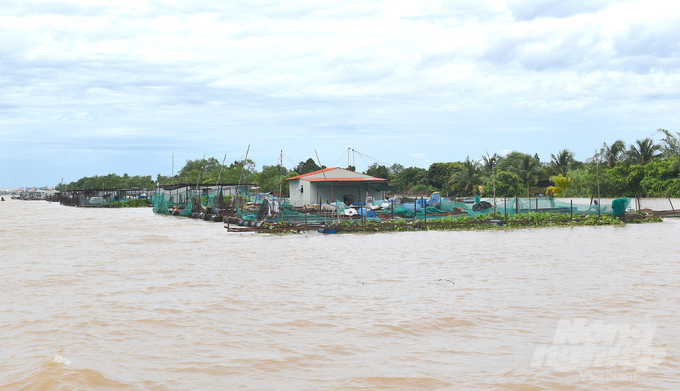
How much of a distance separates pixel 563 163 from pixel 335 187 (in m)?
28.4

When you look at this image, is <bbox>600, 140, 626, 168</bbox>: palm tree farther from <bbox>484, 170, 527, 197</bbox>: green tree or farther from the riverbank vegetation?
the riverbank vegetation

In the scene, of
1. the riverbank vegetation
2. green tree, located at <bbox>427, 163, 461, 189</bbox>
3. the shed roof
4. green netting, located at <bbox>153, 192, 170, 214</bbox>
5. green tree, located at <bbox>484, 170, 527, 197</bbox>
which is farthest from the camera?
green tree, located at <bbox>427, 163, 461, 189</bbox>

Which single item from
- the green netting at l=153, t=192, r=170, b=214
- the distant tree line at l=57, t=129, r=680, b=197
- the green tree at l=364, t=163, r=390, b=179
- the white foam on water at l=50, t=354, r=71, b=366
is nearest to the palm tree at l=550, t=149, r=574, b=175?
the distant tree line at l=57, t=129, r=680, b=197

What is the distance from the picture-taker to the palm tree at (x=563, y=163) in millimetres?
53406

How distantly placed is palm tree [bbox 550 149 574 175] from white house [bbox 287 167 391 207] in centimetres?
2378

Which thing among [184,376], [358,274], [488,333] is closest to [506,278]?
[358,274]

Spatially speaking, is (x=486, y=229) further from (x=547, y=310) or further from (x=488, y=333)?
(x=488, y=333)

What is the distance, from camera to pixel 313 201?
37156 millimetres

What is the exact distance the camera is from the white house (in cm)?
3719

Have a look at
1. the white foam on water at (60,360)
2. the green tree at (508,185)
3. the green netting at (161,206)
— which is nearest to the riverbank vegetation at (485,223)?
the white foam on water at (60,360)

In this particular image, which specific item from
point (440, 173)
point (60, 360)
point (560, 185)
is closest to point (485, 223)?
point (60, 360)

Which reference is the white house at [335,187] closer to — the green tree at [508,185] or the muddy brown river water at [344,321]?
the green tree at [508,185]

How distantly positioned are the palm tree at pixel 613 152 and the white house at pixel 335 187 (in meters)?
25.9

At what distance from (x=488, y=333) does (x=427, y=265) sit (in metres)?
5.89
